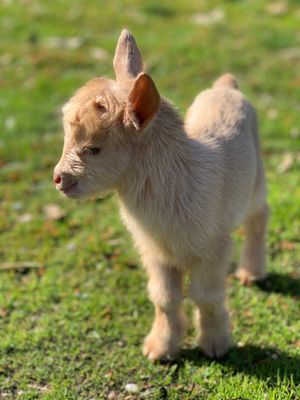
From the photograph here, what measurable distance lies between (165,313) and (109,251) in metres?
1.50

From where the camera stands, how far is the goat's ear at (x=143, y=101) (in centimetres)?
320

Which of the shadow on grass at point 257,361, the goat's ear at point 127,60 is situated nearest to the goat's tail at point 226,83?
the goat's ear at point 127,60

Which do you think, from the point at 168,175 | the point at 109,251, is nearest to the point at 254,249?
the point at 109,251

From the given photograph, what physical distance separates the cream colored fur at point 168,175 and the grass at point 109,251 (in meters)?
0.34

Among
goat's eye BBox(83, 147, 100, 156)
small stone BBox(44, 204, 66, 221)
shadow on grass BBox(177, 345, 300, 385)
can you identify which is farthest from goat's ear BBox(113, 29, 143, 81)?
small stone BBox(44, 204, 66, 221)

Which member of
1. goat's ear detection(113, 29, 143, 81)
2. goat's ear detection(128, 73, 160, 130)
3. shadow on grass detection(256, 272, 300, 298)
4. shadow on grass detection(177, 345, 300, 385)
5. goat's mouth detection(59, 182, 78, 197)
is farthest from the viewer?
shadow on grass detection(256, 272, 300, 298)

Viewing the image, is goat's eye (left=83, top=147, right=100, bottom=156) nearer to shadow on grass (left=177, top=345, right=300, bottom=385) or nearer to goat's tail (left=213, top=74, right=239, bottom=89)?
shadow on grass (left=177, top=345, right=300, bottom=385)

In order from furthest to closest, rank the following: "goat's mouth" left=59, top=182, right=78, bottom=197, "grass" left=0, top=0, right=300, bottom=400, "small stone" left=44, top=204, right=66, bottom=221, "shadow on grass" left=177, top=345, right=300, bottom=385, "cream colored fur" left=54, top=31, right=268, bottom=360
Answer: "small stone" left=44, top=204, right=66, bottom=221
"grass" left=0, top=0, right=300, bottom=400
"shadow on grass" left=177, top=345, right=300, bottom=385
"goat's mouth" left=59, top=182, right=78, bottom=197
"cream colored fur" left=54, top=31, right=268, bottom=360

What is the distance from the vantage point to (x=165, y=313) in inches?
167

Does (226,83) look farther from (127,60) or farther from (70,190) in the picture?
(70,190)

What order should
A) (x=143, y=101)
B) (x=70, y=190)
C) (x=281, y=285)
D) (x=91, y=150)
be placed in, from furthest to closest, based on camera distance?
(x=281, y=285) < (x=70, y=190) < (x=91, y=150) < (x=143, y=101)

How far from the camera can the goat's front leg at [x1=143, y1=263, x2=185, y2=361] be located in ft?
13.6

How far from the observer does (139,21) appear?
1178cm

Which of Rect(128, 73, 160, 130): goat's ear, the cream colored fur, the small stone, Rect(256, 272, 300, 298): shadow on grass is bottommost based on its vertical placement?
Rect(256, 272, 300, 298): shadow on grass
